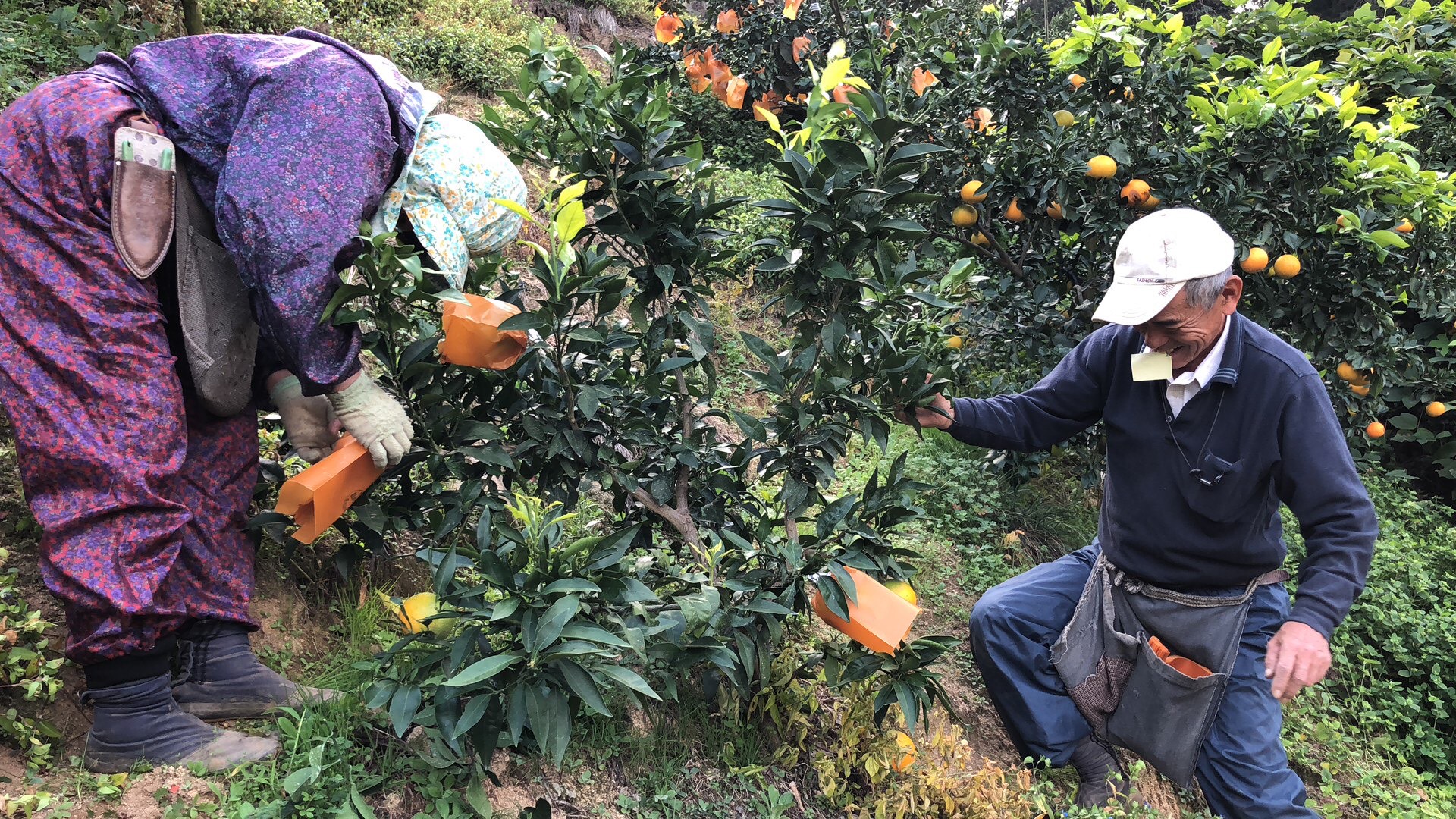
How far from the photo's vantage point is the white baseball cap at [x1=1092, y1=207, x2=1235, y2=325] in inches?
89.7

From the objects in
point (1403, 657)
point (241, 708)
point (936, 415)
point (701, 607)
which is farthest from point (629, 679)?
point (1403, 657)

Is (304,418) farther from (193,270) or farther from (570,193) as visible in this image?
(570,193)

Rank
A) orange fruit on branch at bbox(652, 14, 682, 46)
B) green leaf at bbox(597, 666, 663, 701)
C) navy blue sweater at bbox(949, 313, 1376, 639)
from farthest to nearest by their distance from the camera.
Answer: orange fruit on branch at bbox(652, 14, 682, 46), navy blue sweater at bbox(949, 313, 1376, 639), green leaf at bbox(597, 666, 663, 701)

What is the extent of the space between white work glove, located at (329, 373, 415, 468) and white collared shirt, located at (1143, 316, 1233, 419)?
1.91m

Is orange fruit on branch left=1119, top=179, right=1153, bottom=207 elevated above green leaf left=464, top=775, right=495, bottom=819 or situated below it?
above

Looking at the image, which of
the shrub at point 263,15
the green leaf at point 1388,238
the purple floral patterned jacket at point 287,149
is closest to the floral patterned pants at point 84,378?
the purple floral patterned jacket at point 287,149

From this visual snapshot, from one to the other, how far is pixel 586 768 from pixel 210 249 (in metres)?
1.43

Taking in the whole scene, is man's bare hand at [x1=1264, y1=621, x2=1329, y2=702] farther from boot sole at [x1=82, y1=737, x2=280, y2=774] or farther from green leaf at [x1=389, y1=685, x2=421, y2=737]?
boot sole at [x1=82, y1=737, x2=280, y2=774]

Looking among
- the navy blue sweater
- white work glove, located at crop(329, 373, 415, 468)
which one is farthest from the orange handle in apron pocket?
white work glove, located at crop(329, 373, 415, 468)

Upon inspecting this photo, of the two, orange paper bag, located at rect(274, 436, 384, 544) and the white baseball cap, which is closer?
orange paper bag, located at rect(274, 436, 384, 544)

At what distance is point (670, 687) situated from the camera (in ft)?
6.61

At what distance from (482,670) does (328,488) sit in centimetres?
61

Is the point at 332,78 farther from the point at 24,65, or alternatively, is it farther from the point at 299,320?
the point at 24,65

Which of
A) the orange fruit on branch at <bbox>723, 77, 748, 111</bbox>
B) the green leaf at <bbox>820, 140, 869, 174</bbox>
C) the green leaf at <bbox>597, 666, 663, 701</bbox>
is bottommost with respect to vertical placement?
the orange fruit on branch at <bbox>723, 77, 748, 111</bbox>
